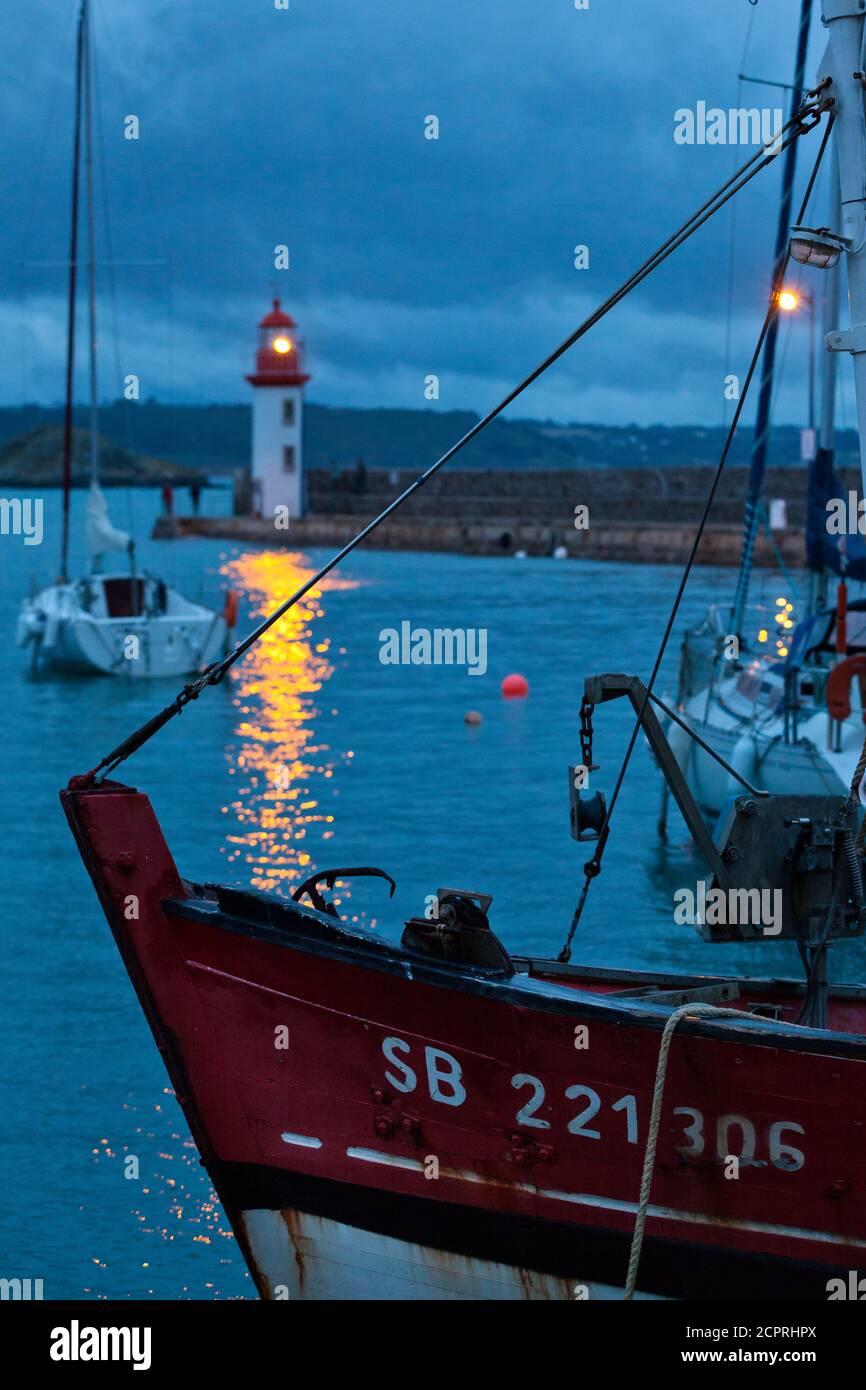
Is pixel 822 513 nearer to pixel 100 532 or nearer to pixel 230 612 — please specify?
pixel 230 612

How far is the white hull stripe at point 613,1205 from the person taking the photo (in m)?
6.46

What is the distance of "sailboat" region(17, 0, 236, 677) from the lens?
1258 inches

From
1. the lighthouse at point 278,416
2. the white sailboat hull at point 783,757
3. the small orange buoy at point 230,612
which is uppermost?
the lighthouse at point 278,416

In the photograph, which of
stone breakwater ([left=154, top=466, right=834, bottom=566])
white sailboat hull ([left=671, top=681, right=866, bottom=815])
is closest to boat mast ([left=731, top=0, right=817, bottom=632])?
white sailboat hull ([left=671, top=681, right=866, bottom=815])

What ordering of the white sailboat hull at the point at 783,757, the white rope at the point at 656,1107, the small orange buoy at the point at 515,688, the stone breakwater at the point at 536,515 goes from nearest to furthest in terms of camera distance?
the white rope at the point at 656,1107 < the white sailboat hull at the point at 783,757 < the small orange buoy at the point at 515,688 < the stone breakwater at the point at 536,515

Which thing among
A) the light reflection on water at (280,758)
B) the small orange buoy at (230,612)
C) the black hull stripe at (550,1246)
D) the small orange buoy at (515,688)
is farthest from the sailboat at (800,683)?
the small orange buoy at (230,612)

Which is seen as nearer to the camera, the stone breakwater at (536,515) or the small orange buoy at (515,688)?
the small orange buoy at (515,688)

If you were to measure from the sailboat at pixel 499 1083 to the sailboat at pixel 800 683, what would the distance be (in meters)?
6.99

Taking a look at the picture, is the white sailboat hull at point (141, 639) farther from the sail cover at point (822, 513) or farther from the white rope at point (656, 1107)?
the white rope at point (656, 1107)

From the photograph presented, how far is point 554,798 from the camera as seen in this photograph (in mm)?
22375

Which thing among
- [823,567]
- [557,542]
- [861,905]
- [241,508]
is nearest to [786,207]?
[823,567]

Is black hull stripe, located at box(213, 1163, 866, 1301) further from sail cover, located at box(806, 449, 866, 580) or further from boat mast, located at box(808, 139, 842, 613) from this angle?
boat mast, located at box(808, 139, 842, 613)

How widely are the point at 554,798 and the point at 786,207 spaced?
26.9 ft

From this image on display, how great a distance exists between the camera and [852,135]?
6.98m
